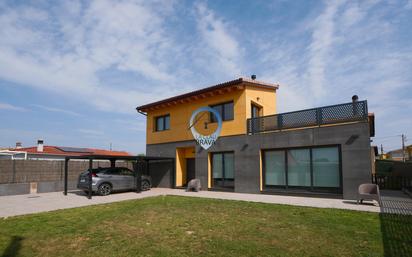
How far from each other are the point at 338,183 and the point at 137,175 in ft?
36.2

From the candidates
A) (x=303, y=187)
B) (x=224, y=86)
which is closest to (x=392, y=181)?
(x=303, y=187)

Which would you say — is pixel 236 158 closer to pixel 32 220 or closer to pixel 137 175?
pixel 137 175

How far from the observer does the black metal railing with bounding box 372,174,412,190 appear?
14.9 meters

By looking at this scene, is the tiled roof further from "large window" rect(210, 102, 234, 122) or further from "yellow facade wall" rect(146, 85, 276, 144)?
"large window" rect(210, 102, 234, 122)

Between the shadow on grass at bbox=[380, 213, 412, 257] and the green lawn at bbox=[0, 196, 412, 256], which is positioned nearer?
the shadow on grass at bbox=[380, 213, 412, 257]

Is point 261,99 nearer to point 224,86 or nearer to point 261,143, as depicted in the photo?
point 224,86

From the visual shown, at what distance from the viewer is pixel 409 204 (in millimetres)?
9945

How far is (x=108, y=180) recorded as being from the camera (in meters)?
15.3

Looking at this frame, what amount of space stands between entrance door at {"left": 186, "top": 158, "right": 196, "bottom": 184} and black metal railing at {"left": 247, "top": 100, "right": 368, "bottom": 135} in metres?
5.30

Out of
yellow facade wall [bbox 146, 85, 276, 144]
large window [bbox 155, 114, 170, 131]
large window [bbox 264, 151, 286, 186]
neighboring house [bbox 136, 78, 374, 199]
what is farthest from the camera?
large window [bbox 155, 114, 170, 131]

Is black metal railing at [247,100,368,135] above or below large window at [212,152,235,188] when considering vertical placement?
above

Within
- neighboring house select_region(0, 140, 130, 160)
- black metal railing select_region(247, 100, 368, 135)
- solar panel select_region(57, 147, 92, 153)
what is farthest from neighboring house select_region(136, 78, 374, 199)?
solar panel select_region(57, 147, 92, 153)

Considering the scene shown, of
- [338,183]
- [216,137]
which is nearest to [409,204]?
[338,183]

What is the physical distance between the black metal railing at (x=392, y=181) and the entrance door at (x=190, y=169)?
34.6 ft
